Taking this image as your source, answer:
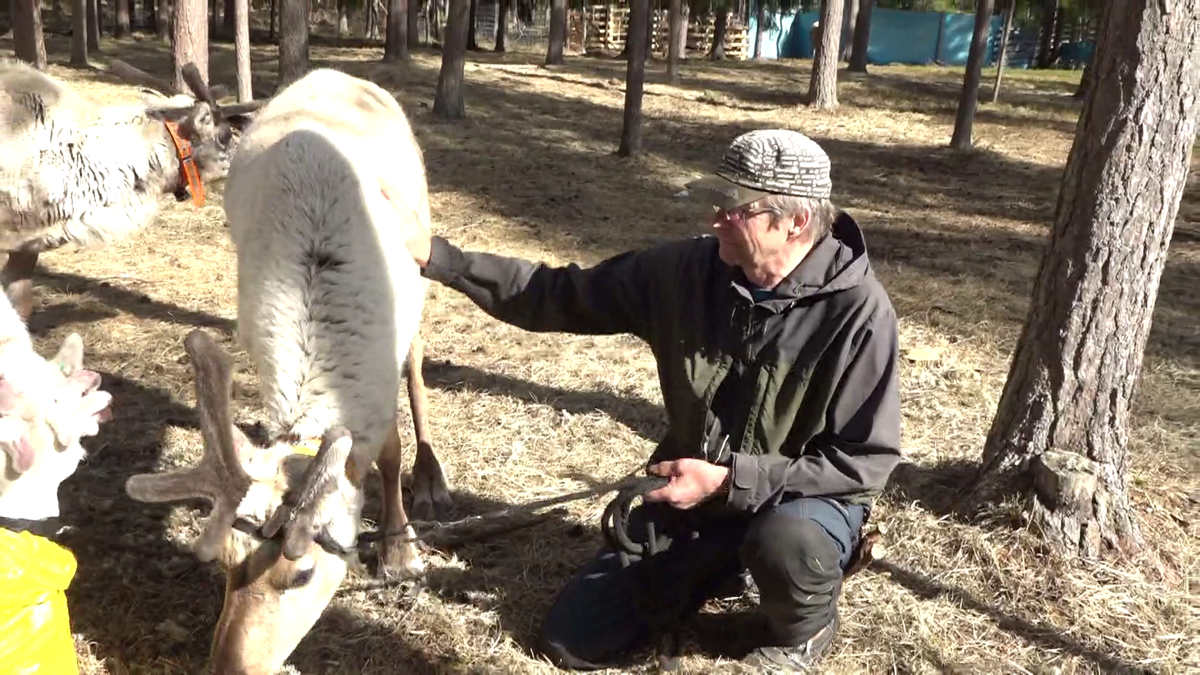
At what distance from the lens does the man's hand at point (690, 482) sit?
284 centimetres

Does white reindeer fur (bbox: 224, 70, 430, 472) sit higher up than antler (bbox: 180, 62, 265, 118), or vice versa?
antler (bbox: 180, 62, 265, 118)

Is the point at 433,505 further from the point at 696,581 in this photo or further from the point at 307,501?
the point at 307,501

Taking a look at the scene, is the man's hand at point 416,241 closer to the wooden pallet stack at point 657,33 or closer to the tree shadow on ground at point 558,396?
the tree shadow on ground at point 558,396

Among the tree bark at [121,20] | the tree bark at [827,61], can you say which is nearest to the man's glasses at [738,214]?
the tree bark at [827,61]

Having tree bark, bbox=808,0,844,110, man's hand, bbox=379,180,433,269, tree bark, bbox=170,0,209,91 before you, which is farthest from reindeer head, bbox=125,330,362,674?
tree bark, bbox=808,0,844,110

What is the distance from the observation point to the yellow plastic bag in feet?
6.24

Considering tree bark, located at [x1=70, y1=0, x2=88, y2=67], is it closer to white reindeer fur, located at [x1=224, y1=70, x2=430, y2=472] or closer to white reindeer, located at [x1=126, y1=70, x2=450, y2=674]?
white reindeer, located at [x1=126, y1=70, x2=450, y2=674]

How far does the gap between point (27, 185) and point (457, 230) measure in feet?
15.0

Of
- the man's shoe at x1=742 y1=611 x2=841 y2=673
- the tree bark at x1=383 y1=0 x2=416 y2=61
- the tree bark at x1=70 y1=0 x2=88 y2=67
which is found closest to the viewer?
the man's shoe at x1=742 y1=611 x2=841 y2=673

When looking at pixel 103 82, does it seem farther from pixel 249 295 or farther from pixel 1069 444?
pixel 1069 444

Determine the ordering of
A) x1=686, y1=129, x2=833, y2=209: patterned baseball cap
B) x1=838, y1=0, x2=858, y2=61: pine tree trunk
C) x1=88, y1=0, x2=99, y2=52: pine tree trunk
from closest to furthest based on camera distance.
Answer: x1=686, y1=129, x2=833, y2=209: patterned baseball cap
x1=88, y1=0, x2=99, y2=52: pine tree trunk
x1=838, y1=0, x2=858, y2=61: pine tree trunk

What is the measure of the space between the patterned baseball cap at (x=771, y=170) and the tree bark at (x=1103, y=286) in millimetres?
1489

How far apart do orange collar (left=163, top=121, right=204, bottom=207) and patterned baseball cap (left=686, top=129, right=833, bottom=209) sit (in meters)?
2.91

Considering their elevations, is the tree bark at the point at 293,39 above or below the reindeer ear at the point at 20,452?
above
